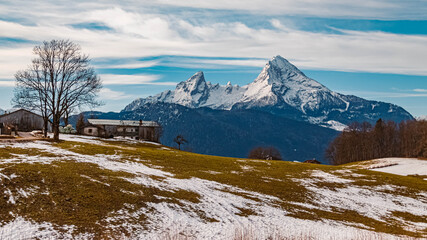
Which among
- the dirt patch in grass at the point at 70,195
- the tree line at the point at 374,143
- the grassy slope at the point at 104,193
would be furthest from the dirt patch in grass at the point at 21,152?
the tree line at the point at 374,143

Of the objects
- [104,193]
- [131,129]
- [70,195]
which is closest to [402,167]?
[104,193]

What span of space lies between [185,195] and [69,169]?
10698 millimetres

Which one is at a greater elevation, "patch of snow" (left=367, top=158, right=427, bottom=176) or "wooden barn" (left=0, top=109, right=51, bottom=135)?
"wooden barn" (left=0, top=109, right=51, bottom=135)

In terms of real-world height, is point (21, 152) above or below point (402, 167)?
above

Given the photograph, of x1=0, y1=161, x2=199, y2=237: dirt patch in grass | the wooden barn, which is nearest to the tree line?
the wooden barn

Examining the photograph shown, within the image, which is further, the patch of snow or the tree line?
the tree line

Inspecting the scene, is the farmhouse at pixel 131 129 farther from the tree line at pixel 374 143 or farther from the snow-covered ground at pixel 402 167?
the snow-covered ground at pixel 402 167

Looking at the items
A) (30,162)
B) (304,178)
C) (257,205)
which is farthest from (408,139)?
(30,162)

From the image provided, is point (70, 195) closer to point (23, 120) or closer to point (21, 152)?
point (21, 152)

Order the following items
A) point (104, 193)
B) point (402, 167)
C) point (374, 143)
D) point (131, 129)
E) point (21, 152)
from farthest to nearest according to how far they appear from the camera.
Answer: point (131, 129), point (374, 143), point (402, 167), point (21, 152), point (104, 193)

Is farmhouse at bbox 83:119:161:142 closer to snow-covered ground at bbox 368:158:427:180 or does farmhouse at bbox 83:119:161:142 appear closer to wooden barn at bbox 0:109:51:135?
wooden barn at bbox 0:109:51:135

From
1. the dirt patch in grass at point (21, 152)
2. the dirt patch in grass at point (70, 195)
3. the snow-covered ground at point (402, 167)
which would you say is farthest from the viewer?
the snow-covered ground at point (402, 167)

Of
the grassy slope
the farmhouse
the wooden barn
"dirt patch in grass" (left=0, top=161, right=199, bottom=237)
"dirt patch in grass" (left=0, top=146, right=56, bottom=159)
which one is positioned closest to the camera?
"dirt patch in grass" (left=0, top=161, right=199, bottom=237)

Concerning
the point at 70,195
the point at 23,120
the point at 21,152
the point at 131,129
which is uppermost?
the point at 23,120
